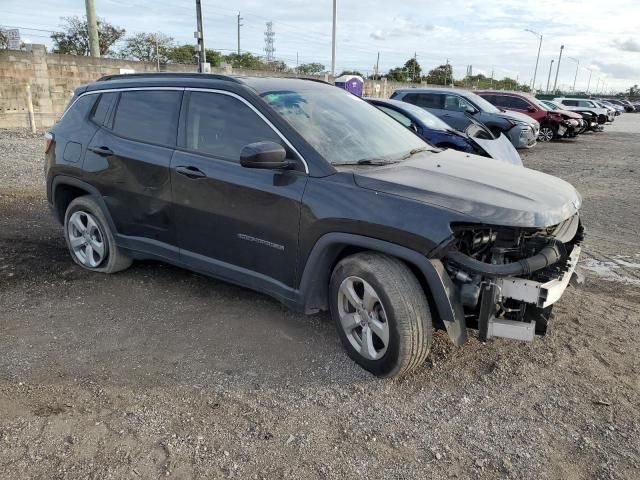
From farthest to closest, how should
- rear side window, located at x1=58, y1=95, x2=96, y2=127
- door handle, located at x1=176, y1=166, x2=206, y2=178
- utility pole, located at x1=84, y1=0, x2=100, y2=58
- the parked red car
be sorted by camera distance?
1. utility pole, located at x1=84, y1=0, x2=100, y2=58
2. the parked red car
3. rear side window, located at x1=58, y1=95, x2=96, y2=127
4. door handle, located at x1=176, y1=166, x2=206, y2=178

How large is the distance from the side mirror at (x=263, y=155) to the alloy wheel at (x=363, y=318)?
86 cm

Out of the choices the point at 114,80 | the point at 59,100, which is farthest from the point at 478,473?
the point at 59,100

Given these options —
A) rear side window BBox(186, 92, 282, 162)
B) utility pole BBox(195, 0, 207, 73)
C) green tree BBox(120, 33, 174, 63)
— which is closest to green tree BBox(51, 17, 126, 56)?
green tree BBox(120, 33, 174, 63)

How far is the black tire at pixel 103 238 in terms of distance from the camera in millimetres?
4750

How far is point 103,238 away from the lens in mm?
4801

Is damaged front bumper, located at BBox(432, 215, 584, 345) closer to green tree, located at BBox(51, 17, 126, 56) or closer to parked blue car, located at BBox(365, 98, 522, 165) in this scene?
parked blue car, located at BBox(365, 98, 522, 165)

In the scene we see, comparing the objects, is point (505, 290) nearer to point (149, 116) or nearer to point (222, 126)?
point (222, 126)

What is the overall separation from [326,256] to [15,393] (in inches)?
79.4

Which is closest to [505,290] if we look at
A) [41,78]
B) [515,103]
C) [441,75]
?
[515,103]

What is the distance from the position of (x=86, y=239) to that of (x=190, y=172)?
1701 mm

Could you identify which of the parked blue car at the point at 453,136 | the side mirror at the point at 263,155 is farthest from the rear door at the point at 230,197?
the parked blue car at the point at 453,136

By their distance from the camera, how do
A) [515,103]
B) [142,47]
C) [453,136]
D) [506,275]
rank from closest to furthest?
1. [506,275]
2. [453,136]
3. [515,103]
4. [142,47]

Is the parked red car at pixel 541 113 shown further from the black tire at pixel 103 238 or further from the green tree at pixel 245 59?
the green tree at pixel 245 59

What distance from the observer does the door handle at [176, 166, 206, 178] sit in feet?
12.7
